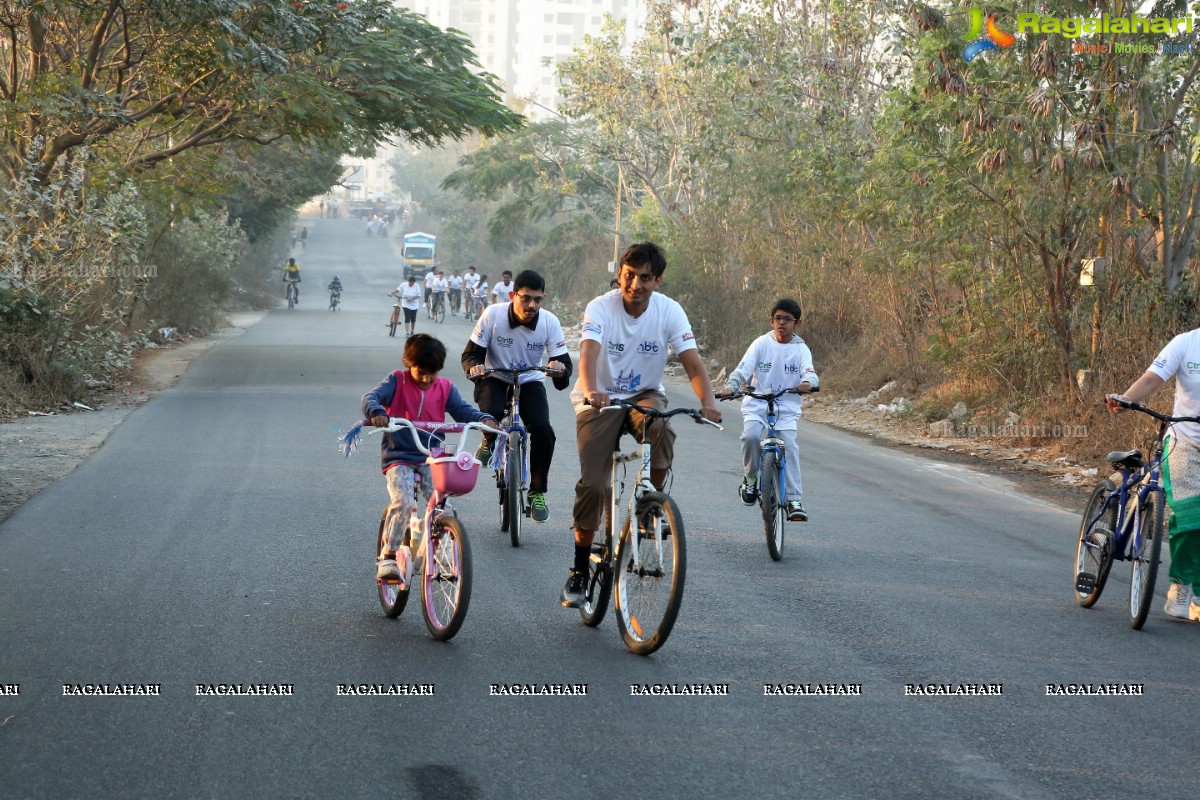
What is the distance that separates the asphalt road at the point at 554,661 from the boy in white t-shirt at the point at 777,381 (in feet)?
1.75

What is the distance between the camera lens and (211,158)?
85.4 ft

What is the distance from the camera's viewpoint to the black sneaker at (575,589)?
22.0 ft

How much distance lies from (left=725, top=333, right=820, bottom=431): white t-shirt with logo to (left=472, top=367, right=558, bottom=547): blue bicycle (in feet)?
4.51

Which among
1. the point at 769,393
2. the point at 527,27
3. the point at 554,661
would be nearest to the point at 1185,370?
the point at 769,393

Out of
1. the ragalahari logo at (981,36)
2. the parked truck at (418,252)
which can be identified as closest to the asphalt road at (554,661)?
the ragalahari logo at (981,36)

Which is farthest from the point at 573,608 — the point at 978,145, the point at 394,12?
the point at 394,12

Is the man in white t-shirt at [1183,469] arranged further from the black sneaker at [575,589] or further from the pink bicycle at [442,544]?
the pink bicycle at [442,544]

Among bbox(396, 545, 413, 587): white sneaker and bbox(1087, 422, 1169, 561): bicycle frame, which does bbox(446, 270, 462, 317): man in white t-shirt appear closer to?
bbox(1087, 422, 1169, 561): bicycle frame

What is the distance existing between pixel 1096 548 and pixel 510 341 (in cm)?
416

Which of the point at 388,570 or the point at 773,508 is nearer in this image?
the point at 388,570

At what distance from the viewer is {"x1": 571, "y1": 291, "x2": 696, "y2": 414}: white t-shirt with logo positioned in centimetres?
652

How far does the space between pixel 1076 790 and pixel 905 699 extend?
3.46ft

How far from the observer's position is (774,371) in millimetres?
9383

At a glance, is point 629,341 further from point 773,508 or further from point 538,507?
point 538,507
